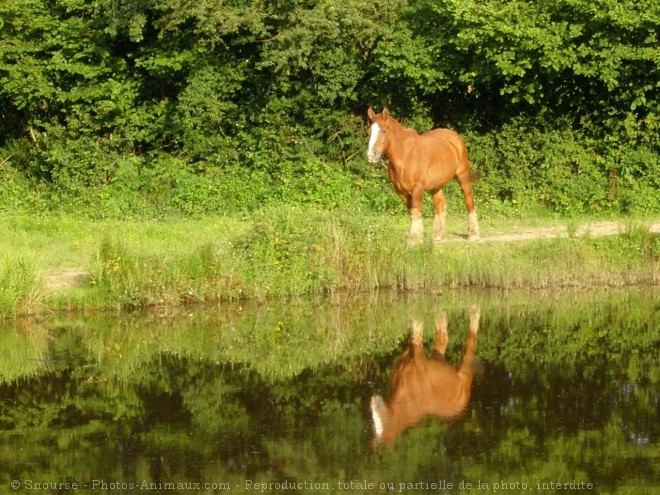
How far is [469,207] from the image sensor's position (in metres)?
18.9

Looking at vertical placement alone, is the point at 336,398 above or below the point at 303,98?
below

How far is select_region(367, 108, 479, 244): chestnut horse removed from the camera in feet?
58.3

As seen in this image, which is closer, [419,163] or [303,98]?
[419,163]

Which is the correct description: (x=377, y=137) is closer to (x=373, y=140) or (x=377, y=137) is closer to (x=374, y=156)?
(x=373, y=140)

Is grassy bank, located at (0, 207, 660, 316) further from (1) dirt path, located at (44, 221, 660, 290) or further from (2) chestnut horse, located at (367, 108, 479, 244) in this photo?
(2) chestnut horse, located at (367, 108, 479, 244)

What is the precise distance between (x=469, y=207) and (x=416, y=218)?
4.62 ft

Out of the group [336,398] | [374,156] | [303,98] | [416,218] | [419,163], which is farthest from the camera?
[303,98]

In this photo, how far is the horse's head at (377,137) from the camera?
17594mm

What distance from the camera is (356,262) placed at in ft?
53.1

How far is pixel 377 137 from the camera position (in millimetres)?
17641

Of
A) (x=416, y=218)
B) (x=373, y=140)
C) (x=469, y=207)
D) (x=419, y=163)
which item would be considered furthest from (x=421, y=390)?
(x=469, y=207)

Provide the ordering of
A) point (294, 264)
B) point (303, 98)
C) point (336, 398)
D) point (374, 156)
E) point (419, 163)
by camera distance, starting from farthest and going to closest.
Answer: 1. point (303, 98)
2. point (419, 163)
3. point (374, 156)
4. point (294, 264)
5. point (336, 398)

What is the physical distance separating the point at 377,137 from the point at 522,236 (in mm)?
3042

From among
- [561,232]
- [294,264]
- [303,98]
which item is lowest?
[294,264]
